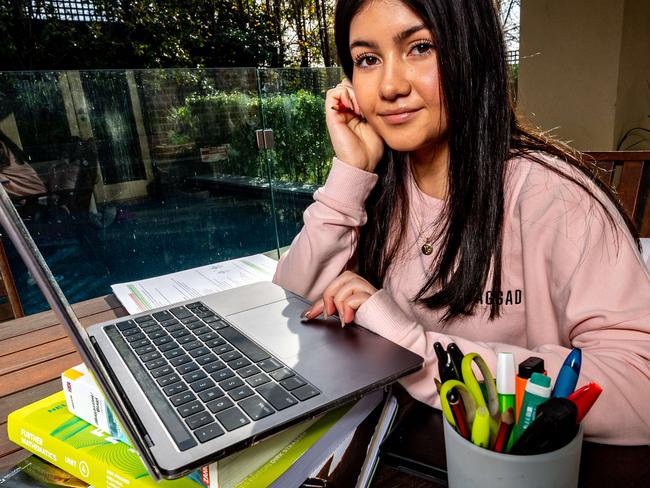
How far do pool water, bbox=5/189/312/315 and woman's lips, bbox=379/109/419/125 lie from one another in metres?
2.40

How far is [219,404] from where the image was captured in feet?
1.53

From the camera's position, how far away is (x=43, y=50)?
5.96 m

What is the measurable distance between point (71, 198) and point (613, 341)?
2.98 m

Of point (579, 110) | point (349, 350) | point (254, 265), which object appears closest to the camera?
point (349, 350)

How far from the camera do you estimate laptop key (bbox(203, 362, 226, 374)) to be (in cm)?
55

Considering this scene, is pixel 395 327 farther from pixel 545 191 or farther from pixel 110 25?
pixel 110 25

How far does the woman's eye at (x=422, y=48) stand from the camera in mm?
694

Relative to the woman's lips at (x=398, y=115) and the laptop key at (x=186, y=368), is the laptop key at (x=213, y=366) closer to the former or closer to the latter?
the laptop key at (x=186, y=368)

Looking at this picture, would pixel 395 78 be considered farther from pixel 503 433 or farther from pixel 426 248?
pixel 503 433

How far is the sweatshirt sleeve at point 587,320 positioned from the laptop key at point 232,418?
0.65 ft

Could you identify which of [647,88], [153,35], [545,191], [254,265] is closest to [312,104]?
[647,88]

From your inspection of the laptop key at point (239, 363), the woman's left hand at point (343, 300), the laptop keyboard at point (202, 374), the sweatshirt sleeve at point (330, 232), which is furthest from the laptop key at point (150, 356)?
the sweatshirt sleeve at point (330, 232)

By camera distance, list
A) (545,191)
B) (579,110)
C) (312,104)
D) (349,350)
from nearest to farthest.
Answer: (349,350) → (545,191) → (579,110) → (312,104)

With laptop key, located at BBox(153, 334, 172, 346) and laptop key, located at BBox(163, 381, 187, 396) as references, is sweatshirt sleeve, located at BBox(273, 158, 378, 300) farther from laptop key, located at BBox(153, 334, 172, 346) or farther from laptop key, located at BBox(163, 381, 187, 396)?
laptop key, located at BBox(163, 381, 187, 396)
